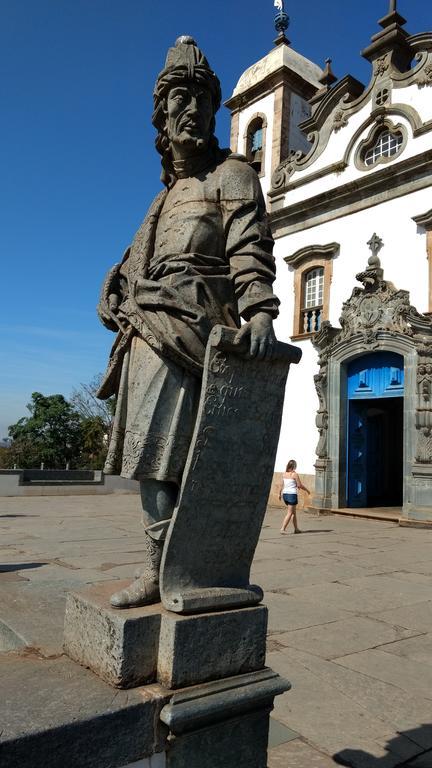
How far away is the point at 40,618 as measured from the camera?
2834 mm

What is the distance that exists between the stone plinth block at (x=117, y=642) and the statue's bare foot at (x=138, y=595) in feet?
0.09

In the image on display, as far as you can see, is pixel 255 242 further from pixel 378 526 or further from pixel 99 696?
pixel 378 526

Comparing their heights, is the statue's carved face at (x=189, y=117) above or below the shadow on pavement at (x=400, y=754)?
above

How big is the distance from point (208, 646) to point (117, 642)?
32 centimetres

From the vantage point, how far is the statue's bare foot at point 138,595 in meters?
2.22

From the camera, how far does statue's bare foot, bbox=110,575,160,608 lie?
87.4 inches

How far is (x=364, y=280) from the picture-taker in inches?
521

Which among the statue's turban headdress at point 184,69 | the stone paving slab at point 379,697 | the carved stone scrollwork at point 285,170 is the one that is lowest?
the stone paving slab at point 379,697

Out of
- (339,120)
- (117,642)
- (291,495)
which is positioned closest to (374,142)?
(339,120)

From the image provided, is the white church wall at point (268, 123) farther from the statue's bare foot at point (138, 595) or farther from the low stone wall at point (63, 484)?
the statue's bare foot at point (138, 595)

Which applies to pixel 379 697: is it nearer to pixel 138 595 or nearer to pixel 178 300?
pixel 138 595

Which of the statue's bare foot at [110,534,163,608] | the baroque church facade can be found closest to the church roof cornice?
the baroque church facade

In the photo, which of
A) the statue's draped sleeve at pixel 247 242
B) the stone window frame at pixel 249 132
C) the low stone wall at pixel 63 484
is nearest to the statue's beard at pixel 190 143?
the statue's draped sleeve at pixel 247 242

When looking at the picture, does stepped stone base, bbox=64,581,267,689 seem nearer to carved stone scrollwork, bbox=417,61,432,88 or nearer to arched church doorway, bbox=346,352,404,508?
arched church doorway, bbox=346,352,404,508
